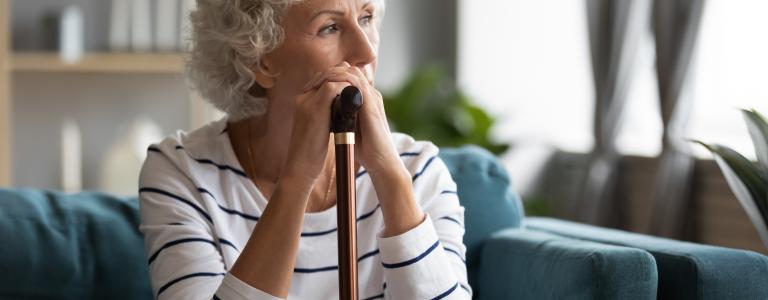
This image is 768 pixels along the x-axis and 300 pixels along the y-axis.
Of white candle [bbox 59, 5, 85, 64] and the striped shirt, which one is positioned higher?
white candle [bbox 59, 5, 85, 64]

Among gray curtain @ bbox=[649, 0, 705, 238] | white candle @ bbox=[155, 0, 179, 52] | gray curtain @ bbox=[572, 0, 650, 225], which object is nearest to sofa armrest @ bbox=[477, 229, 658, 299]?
gray curtain @ bbox=[649, 0, 705, 238]

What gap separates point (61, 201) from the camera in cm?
204

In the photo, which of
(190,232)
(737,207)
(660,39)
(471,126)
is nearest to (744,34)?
(660,39)

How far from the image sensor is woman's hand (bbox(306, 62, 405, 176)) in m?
1.61

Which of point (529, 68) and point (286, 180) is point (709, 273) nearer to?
point (286, 180)

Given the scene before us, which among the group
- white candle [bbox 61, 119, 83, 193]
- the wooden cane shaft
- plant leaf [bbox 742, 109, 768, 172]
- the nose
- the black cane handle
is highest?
the nose

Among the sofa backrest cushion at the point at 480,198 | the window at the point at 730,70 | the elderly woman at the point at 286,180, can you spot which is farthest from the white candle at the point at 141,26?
the elderly woman at the point at 286,180

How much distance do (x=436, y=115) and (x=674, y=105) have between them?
129 cm

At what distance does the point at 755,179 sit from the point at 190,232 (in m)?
0.96

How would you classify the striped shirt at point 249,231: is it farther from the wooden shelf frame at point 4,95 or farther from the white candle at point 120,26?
the white candle at point 120,26

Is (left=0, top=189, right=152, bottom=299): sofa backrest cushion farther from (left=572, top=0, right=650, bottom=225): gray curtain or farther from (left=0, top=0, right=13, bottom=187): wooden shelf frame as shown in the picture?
(left=572, top=0, right=650, bottom=225): gray curtain

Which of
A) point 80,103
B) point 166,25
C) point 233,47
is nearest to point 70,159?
point 80,103

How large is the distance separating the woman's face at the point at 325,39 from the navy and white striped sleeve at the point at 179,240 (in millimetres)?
268

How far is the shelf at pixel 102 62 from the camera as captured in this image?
13.4 ft
